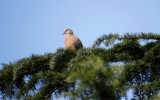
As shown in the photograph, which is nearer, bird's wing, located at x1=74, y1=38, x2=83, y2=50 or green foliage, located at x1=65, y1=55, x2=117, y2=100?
green foliage, located at x1=65, y1=55, x2=117, y2=100

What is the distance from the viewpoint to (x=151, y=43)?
2746mm

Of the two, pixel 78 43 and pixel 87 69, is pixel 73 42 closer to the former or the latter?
pixel 78 43

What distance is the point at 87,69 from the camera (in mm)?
1961

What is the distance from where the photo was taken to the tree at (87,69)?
A: 2311mm

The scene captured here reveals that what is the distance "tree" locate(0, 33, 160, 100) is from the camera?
2.31 metres

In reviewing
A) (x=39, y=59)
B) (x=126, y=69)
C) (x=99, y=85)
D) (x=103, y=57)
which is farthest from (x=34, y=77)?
(x=99, y=85)

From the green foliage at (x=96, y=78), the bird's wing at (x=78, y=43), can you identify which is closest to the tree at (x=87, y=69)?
the green foliage at (x=96, y=78)

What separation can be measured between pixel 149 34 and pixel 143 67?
449 mm

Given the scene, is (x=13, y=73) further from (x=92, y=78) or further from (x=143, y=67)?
(x=92, y=78)

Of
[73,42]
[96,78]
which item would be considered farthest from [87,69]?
[73,42]

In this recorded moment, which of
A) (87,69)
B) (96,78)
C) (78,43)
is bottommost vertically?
(96,78)

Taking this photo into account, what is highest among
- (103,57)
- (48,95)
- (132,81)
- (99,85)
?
(103,57)

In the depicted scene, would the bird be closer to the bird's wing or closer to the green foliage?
the bird's wing

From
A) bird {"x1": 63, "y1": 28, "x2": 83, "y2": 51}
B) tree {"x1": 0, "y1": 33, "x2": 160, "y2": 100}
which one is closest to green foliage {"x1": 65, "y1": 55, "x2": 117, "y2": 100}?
tree {"x1": 0, "y1": 33, "x2": 160, "y2": 100}
